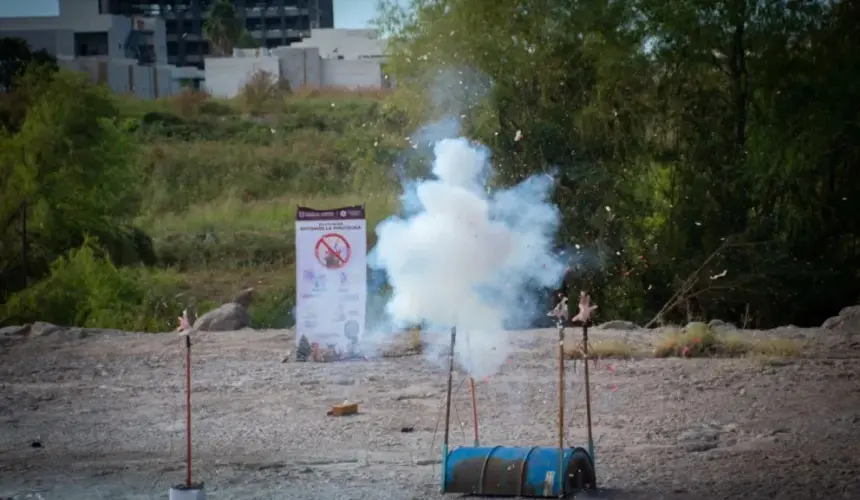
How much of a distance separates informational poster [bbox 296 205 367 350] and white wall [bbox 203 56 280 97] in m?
39.5

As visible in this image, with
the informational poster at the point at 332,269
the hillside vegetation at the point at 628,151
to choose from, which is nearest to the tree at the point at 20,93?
the hillside vegetation at the point at 628,151

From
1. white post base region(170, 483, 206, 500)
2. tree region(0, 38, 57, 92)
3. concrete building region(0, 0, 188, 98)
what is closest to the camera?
white post base region(170, 483, 206, 500)

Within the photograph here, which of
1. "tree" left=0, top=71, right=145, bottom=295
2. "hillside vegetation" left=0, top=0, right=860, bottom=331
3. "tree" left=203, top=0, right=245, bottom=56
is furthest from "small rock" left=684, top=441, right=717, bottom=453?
"tree" left=203, top=0, right=245, bottom=56

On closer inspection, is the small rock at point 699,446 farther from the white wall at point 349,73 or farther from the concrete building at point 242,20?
the concrete building at point 242,20

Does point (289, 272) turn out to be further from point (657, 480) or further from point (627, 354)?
point (657, 480)

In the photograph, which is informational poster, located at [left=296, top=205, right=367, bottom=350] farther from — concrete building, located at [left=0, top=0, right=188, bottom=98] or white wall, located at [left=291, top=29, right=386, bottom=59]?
white wall, located at [left=291, top=29, right=386, bottom=59]

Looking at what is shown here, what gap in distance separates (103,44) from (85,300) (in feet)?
105

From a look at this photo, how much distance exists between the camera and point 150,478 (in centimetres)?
1066

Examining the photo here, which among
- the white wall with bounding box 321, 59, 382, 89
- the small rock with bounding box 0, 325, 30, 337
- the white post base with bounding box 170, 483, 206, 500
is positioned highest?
the white wall with bounding box 321, 59, 382, 89

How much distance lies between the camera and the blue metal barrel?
9.38 m

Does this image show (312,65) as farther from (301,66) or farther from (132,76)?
(132,76)

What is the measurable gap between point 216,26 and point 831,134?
45.1 m

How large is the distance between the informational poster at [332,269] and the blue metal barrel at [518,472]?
22.5 feet

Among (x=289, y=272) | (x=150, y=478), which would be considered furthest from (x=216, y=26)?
(x=150, y=478)
